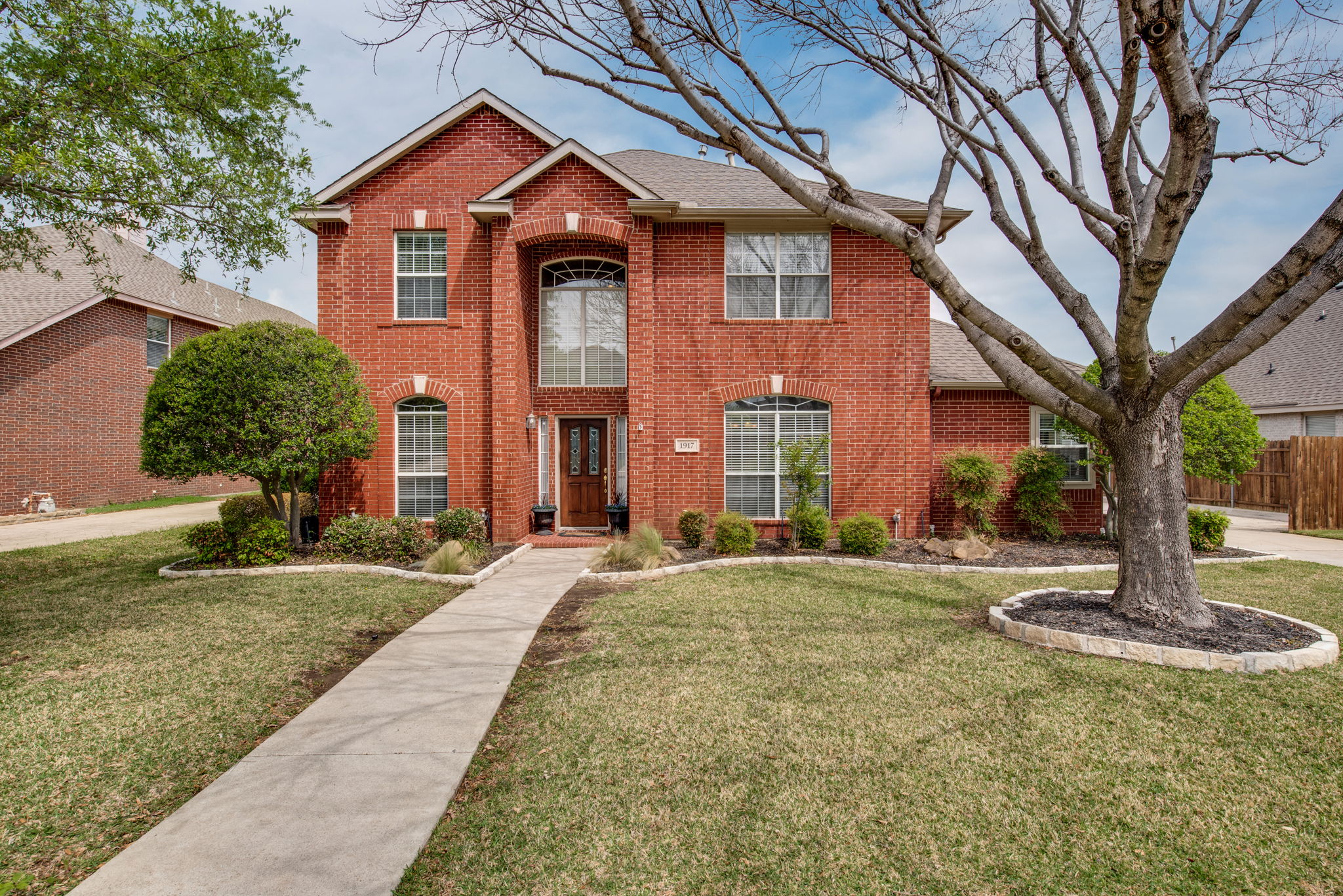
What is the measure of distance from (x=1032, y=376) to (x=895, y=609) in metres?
2.88

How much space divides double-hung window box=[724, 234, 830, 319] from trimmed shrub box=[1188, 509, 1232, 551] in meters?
7.31

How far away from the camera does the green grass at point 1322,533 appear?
44.0ft

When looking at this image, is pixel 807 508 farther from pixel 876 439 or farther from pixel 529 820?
pixel 529 820

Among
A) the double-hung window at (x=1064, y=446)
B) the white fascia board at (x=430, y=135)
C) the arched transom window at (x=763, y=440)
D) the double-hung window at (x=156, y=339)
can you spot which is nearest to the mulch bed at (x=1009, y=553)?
the arched transom window at (x=763, y=440)

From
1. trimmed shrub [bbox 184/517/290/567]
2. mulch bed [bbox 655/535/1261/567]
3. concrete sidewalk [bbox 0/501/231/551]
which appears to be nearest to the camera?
trimmed shrub [bbox 184/517/290/567]

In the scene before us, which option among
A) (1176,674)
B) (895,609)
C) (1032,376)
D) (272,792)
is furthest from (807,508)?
(272,792)

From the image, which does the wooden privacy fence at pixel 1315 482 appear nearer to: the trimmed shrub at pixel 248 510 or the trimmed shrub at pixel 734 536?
the trimmed shrub at pixel 734 536

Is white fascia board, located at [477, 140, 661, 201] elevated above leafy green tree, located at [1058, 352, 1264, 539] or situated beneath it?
elevated above

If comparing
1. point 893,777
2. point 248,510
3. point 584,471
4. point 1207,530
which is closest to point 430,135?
point 584,471

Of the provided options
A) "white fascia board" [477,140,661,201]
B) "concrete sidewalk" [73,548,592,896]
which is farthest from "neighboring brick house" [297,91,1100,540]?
"concrete sidewalk" [73,548,592,896]

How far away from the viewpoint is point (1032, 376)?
21.8ft

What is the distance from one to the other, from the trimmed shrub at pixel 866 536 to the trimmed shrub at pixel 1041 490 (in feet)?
10.9

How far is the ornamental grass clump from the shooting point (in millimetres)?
9375

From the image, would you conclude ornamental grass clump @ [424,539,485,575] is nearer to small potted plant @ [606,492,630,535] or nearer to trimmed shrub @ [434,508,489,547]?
trimmed shrub @ [434,508,489,547]
